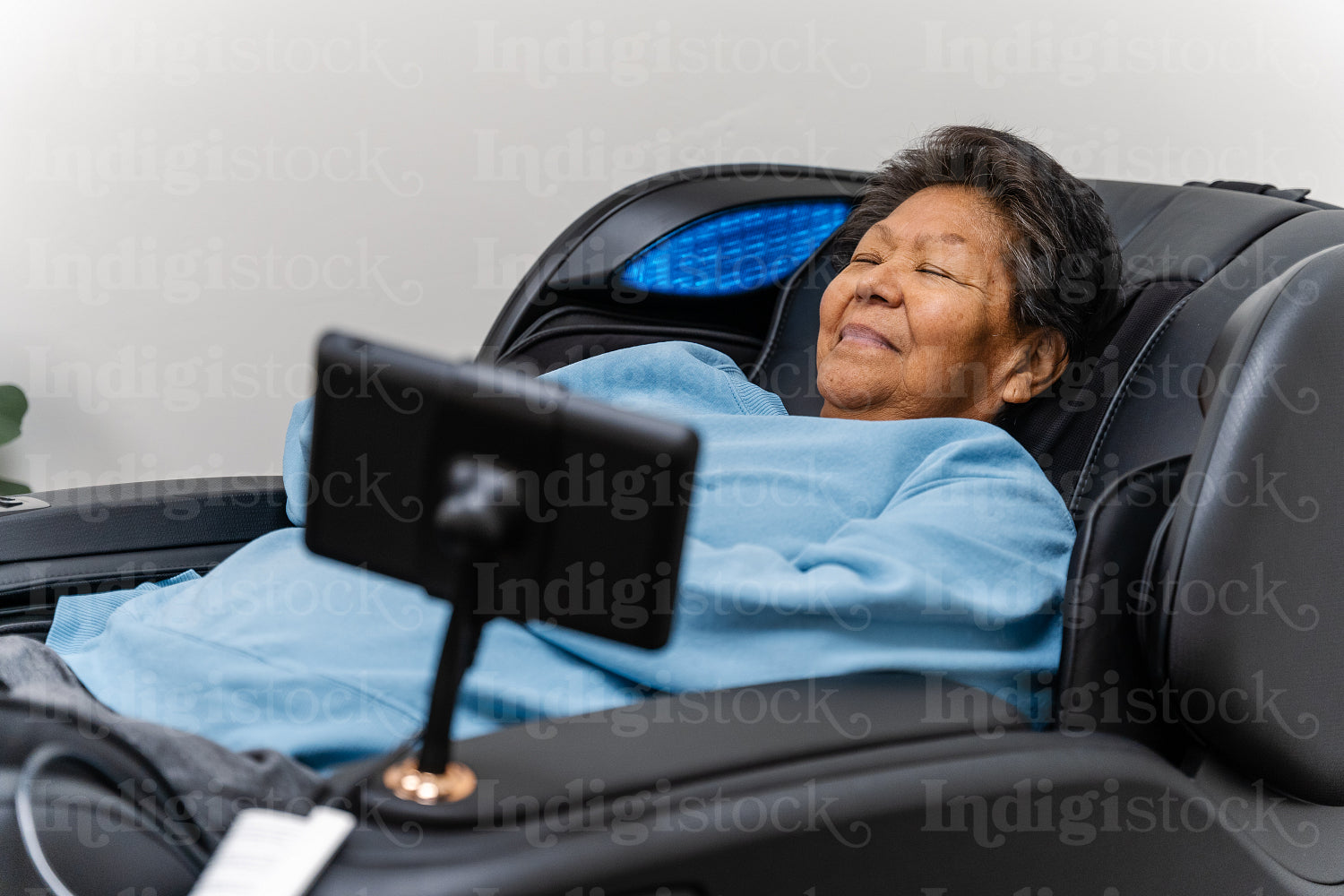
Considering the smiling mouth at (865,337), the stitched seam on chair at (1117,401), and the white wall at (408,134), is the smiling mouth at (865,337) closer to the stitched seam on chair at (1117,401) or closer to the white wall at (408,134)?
the stitched seam on chair at (1117,401)

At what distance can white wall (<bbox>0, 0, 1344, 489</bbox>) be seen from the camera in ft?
7.13

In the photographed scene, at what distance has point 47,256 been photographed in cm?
222

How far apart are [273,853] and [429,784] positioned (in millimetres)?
100

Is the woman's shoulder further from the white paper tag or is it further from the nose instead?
the white paper tag

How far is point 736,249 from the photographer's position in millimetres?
1740

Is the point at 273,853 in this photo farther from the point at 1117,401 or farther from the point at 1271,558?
the point at 1117,401

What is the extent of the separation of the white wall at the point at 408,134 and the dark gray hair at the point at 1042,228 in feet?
2.97

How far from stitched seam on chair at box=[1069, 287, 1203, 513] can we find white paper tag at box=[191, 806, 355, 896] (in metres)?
0.89

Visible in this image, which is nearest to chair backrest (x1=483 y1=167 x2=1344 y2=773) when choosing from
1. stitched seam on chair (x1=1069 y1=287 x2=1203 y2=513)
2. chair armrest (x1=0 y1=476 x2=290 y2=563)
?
stitched seam on chair (x1=1069 y1=287 x2=1203 y2=513)

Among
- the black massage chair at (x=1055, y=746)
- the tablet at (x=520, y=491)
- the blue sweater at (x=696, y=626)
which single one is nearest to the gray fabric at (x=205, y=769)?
the black massage chair at (x=1055, y=746)

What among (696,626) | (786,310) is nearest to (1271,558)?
(696,626)

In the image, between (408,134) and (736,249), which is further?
(408,134)

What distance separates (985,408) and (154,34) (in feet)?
5.45

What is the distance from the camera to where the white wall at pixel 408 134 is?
7.13 ft
